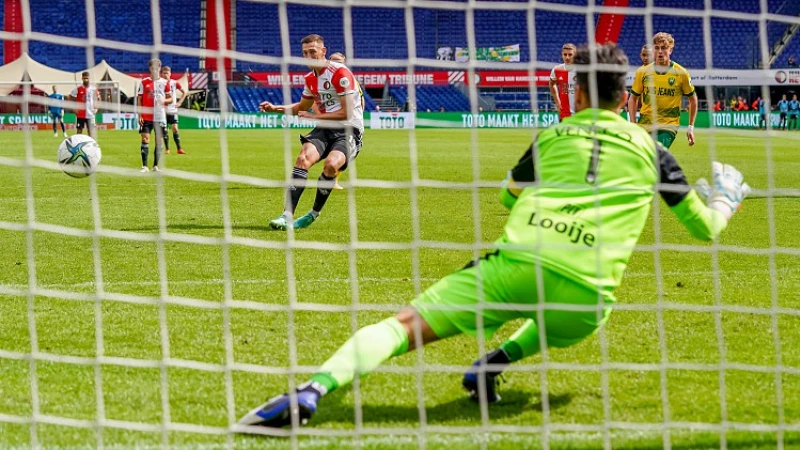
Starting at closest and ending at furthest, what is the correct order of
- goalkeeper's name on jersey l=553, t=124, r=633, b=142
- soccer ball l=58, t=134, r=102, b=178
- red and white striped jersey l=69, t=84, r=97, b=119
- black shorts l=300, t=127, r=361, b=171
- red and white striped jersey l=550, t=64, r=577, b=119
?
goalkeeper's name on jersey l=553, t=124, r=633, b=142
red and white striped jersey l=69, t=84, r=97, b=119
black shorts l=300, t=127, r=361, b=171
soccer ball l=58, t=134, r=102, b=178
red and white striped jersey l=550, t=64, r=577, b=119

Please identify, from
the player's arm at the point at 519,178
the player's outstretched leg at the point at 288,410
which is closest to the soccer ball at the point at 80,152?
the player's arm at the point at 519,178

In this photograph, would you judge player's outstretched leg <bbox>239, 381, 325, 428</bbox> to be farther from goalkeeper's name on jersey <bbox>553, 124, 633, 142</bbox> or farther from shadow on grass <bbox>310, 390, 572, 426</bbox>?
goalkeeper's name on jersey <bbox>553, 124, 633, 142</bbox>

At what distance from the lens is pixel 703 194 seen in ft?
13.5

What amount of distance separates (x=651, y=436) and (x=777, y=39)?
133ft

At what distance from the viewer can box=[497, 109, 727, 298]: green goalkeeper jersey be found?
357 cm

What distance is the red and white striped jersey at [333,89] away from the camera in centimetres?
957

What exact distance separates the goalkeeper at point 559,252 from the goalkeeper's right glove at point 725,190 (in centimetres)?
28

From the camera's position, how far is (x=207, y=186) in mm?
14055

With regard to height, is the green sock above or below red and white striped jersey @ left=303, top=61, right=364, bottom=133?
below

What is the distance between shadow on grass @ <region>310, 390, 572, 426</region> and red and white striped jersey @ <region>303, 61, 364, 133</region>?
18.8 ft

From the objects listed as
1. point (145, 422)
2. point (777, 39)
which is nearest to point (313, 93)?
point (145, 422)

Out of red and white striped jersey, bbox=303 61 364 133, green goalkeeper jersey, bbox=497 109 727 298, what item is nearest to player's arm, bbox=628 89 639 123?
red and white striped jersey, bbox=303 61 364 133

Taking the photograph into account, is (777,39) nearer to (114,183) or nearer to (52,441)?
(114,183)

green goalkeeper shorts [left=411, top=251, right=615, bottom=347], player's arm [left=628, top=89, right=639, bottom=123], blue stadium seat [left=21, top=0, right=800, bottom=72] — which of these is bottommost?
green goalkeeper shorts [left=411, top=251, right=615, bottom=347]
